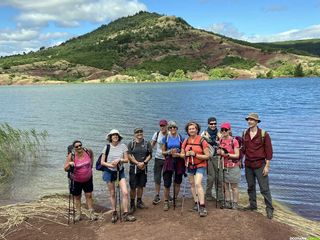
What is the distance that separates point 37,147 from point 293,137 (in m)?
15.7

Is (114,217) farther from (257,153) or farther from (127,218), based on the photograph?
(257,153)

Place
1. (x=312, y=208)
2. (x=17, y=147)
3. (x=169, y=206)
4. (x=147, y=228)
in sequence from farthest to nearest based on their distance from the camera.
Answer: (x=17, y=147)
(x=312, y=208)
(x=169, y=206)
(x=147, y=228)

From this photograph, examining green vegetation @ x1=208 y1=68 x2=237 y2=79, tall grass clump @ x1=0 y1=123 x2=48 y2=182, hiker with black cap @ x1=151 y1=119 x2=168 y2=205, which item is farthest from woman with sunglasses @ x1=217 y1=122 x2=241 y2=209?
green vegetation @ x1=208 y1=68 x2=237 y2=79

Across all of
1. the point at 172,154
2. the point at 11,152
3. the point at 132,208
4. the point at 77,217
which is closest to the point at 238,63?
the point at 11,152

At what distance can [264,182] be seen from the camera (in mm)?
10289

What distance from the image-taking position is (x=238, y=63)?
18962cm

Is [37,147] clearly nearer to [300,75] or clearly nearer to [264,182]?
[264,182]

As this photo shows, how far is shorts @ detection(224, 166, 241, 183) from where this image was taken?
10.7 meters

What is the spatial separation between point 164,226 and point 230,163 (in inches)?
95.5

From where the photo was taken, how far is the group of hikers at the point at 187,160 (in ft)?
33.3

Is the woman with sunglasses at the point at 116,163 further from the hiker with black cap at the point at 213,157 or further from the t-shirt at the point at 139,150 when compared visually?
the hiker with black cap at the point at 213,157

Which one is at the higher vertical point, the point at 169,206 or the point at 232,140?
the point at 232,140

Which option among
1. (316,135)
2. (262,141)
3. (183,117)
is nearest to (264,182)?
(262,141)

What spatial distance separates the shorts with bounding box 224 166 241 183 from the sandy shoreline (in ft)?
2.72
